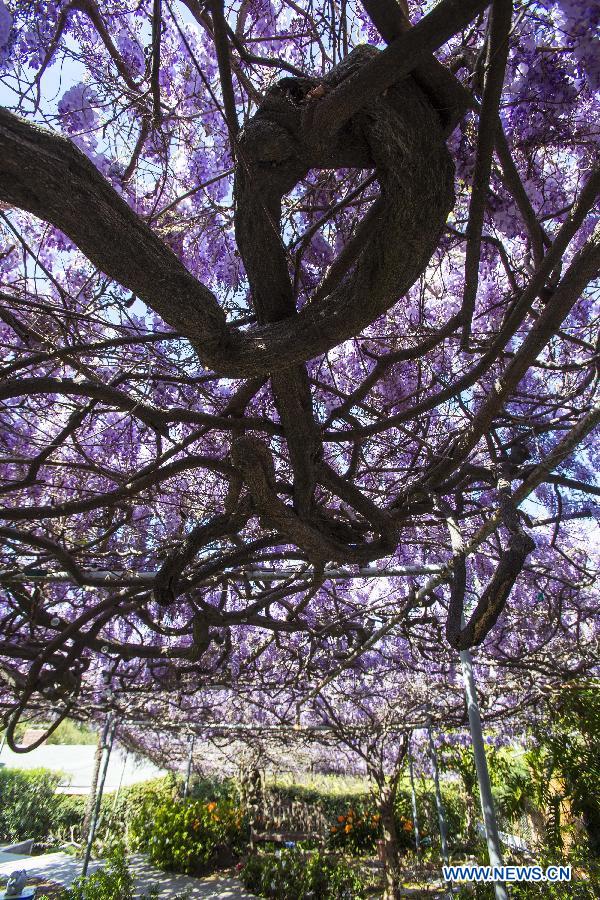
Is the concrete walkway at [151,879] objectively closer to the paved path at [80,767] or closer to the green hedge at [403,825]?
the green hedge at [403,825]

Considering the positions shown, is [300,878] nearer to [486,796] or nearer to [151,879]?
[151,879]

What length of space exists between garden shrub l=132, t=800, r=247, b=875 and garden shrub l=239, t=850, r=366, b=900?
4.08 feet

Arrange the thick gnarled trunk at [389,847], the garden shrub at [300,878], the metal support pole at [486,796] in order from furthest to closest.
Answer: the garden shrub at [300,878], the thick gnarled trunk at [389,847], the metal support pole at [486,796]

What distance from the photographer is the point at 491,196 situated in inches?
71.9

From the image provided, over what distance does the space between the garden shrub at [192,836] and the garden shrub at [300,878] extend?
1245 mm

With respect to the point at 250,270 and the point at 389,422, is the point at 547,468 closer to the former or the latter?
the point at 389,422

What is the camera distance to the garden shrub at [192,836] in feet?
33.5

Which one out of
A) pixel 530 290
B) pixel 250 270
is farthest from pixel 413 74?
pixel 530 290

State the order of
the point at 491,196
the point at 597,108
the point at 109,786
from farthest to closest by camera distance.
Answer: the point at 109,786
the point at 597,108
the point at 491,196

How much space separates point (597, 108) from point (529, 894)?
16.7 feet

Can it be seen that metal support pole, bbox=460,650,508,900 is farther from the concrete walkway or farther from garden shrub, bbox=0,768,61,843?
garden shrub, bbox=0,768,61,843

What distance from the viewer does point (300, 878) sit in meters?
8.43

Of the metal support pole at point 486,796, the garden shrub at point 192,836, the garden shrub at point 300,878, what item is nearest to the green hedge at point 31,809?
the garden shrub at point 192,836

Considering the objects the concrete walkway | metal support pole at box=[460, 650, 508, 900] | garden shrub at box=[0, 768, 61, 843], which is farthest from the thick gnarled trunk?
garden shrub at box=[0, 768, 61, 843]
